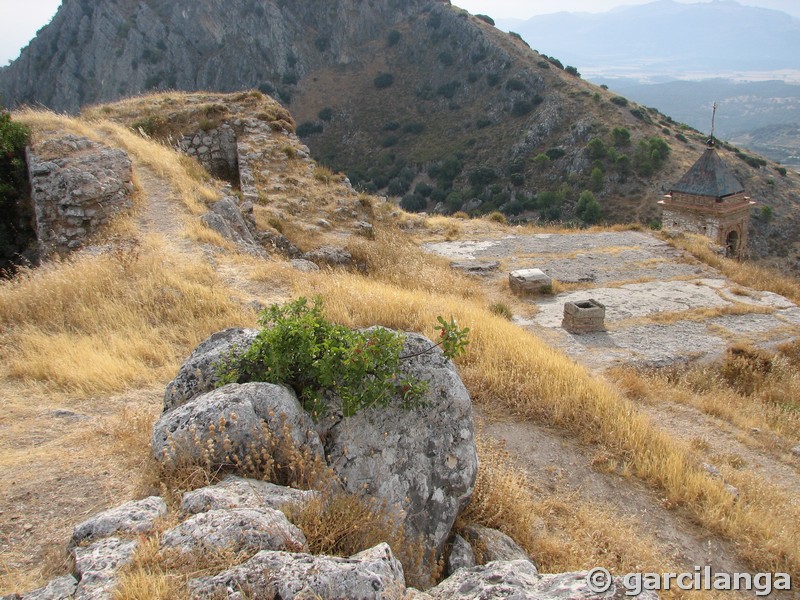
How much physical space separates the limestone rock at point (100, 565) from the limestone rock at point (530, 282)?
924 centimetres

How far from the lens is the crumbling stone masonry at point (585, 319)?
29.0 ft

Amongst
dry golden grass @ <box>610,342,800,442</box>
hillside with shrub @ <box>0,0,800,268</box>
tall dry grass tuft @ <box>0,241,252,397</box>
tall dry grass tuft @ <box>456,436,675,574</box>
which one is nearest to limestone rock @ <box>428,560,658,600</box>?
tall dry grass tuft @ <box>456,436,675,574</box>

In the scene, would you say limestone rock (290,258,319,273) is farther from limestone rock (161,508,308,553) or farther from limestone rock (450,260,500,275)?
limestone rock (161,508,308,553)

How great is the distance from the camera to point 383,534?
108 inches

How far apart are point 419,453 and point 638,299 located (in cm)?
854

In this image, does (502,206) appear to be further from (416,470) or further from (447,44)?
(416,470)

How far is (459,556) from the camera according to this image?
10.3ft

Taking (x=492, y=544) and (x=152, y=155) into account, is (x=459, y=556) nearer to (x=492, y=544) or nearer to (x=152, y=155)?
→ (x=492, y=544)

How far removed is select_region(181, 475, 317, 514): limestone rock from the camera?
2.51 metres

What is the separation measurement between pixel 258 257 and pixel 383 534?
21.5 ft

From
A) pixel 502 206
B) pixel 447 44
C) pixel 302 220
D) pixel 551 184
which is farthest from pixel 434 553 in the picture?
pixel 447 44

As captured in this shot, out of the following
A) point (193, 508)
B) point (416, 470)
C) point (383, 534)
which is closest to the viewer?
point (193, 508)

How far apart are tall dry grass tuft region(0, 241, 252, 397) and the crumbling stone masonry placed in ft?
17.9

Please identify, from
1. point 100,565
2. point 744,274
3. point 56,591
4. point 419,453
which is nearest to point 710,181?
point 744,274
